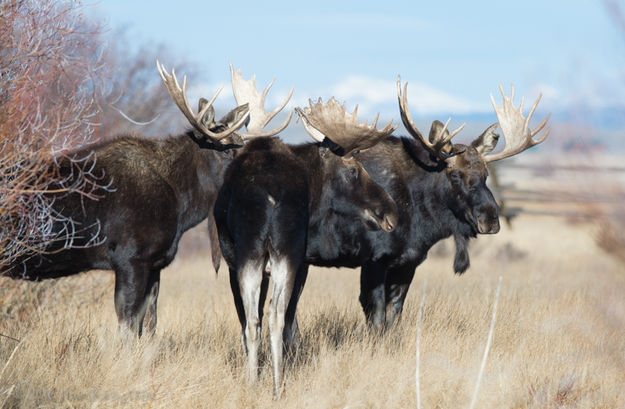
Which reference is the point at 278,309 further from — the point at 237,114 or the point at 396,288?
the point at 396,288

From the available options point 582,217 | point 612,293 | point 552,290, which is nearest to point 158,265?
point 612,293

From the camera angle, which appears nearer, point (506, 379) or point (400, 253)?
point (506, 379)

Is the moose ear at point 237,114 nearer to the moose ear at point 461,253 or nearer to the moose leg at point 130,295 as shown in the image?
the moose leg at point 130,295

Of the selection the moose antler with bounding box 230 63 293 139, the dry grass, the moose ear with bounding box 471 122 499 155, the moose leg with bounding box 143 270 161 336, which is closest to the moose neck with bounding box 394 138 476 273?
the moose ear with bounding box 471 122 499 155

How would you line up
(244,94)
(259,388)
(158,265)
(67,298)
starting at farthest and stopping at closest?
(67,298) → (244,94) → (158,265) → (259,388)

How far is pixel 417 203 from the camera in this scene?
741 cm

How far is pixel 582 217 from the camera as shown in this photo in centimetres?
150

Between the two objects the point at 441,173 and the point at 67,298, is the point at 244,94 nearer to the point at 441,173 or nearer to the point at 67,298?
the point at 441,173

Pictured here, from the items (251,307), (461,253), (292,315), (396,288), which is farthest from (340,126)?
(461,253)

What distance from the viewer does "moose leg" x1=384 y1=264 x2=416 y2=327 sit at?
752 centimetres

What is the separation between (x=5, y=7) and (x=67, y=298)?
440 cm

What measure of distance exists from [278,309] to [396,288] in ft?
8.45

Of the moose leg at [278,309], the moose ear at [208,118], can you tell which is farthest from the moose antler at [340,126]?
the moose leg at [278,309]

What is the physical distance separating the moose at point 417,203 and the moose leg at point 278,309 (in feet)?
5.47
